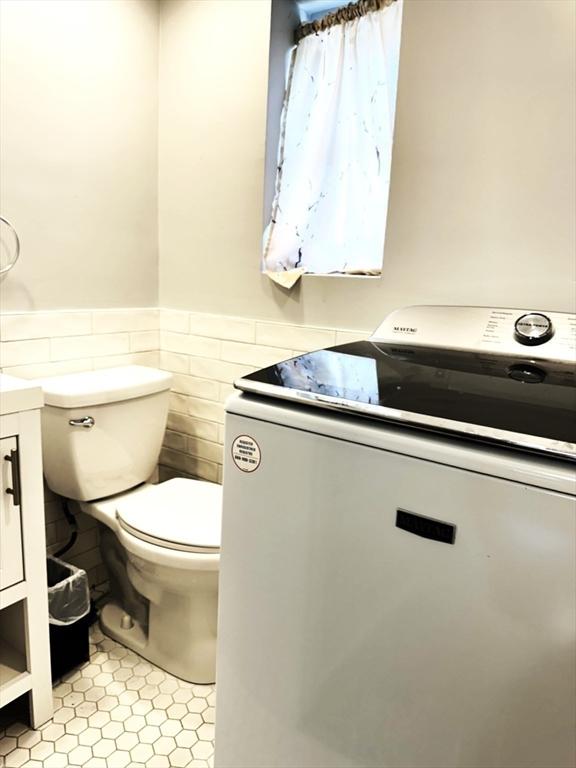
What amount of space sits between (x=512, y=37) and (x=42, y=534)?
159 centimetres

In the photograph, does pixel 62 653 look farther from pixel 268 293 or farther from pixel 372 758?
pixel 268 293

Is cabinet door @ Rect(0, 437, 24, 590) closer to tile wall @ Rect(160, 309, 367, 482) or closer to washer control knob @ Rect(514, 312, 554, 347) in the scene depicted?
tile wall @ Rect(160, 309, 367, 482)

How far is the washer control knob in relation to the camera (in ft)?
3.63

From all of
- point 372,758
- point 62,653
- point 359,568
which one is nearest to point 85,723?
point 62,653

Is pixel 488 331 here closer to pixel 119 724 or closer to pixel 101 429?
pixel 101 429

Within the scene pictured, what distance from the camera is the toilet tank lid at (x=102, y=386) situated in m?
1.46

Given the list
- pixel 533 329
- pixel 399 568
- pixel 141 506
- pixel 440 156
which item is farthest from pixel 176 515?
pixel 440 156

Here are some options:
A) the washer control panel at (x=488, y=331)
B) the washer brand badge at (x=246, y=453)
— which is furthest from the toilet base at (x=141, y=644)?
the washer control panel at (x=488, y=331)

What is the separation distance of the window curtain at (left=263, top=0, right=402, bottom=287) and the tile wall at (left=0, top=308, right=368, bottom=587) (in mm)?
219

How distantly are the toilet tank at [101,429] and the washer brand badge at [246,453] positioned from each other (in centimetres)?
78

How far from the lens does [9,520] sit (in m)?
1.22

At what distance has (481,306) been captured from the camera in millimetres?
1263

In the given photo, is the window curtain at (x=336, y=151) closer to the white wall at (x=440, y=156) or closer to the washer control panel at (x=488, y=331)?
the white wall at (x=440, y=156)

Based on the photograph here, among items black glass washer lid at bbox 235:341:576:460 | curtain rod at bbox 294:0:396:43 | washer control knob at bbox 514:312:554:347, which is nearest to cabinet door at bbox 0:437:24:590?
black glass washer lid at bbox 235:341:576:460
